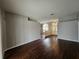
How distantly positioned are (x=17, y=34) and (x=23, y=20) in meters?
1.29

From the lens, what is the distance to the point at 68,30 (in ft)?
25.1

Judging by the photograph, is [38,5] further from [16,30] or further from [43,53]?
[16,30]

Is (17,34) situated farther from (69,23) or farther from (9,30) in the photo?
(69,23)

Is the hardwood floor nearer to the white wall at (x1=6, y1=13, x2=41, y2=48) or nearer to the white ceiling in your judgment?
the white wall at (x1=6, y1=13, x2=41, y2=48)

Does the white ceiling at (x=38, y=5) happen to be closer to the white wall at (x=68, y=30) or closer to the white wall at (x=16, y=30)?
the white wall at (x=16, y=30)

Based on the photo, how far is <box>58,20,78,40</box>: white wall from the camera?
6.90m

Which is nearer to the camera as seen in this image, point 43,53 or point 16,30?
point 43,53

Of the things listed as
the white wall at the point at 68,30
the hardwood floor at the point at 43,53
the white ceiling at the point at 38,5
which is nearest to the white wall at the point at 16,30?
the hardwood floor at the point at 43,53

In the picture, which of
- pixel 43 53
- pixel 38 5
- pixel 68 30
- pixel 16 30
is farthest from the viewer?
pixel 68 30

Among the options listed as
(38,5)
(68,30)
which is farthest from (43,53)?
(68,30)

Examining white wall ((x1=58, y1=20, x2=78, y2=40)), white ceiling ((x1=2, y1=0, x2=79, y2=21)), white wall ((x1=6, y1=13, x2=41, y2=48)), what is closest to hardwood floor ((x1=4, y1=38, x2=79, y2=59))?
white wall ((x1=6, y1=13, x2=41, y2=48))

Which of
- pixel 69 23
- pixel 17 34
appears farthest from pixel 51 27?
pixel 17 34

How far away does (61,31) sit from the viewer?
8648mm

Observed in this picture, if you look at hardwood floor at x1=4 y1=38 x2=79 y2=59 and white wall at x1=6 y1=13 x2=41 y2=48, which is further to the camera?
white wall at x1=6 y1=13 x2=41 y2=48
